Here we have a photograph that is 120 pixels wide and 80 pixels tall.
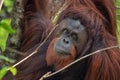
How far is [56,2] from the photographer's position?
143 inches

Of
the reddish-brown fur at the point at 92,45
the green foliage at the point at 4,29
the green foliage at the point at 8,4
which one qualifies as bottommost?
the reddish-brown fur at the point at 92,45

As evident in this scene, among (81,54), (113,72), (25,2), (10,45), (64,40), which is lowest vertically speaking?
(113,72)

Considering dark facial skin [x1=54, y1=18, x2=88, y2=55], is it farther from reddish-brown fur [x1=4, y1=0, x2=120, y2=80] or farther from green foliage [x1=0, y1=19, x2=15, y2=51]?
green foliage [x1=0, y1=19, x2=15, y2=51]

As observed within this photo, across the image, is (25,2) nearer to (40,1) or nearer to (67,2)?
(40,1)

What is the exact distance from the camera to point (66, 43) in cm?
273

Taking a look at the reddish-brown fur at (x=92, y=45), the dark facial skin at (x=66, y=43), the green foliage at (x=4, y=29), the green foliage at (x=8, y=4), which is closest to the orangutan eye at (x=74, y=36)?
the dark facial skin at (x=66, y=43)

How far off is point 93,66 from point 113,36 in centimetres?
31

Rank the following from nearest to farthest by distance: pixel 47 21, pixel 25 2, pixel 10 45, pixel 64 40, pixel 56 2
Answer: pixel 10 45 → pixel 64 40 → pixel 25 2 → pixel 47 21 → pixel 56 2

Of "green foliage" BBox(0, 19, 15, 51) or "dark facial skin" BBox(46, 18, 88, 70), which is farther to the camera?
"dark facial skin" BBox(46, 18, 88, 70)

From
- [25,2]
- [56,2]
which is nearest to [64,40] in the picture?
[25,2]

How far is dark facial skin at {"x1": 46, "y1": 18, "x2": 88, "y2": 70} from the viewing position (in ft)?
8.95

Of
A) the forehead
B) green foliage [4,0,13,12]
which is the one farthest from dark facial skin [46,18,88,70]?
green foliage [4,0,13,12]

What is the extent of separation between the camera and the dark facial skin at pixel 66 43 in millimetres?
→ 2729

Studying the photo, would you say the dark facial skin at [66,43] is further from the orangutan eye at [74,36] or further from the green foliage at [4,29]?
the green foliage at [4,29]
